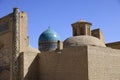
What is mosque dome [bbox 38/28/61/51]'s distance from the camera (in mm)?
27797

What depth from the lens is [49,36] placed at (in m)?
28.4

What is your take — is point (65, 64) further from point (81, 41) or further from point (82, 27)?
point (82, 27)

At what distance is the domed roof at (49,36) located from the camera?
28250 millimetres

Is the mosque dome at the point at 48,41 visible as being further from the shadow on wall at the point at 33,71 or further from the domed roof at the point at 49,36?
the shadow on wall at the point at 33,71

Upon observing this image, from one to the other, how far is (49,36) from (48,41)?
718 mm

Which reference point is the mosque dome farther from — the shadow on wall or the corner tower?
the shadow on wall

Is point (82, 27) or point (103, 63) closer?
point (103, 63)

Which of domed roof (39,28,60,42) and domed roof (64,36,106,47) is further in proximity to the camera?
domed roof (39,28,60,42)

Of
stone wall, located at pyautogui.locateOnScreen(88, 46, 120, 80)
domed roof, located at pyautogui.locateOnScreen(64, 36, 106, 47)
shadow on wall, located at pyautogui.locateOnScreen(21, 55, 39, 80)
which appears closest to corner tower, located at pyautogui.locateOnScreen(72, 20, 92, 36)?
domed roof, located at pyautogui.locateOnScreen(64, 36, 106, 47)

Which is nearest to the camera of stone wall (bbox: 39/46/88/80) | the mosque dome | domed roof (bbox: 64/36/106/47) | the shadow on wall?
stone wall (bbox: 39/46/88/80)

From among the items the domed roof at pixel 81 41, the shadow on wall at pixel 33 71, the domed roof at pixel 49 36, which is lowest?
the shadow on wall at pixel 33 71

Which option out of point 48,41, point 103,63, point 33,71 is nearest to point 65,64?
point 103,63

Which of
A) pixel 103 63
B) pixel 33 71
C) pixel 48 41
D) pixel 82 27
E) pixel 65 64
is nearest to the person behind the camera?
pixel 103 63

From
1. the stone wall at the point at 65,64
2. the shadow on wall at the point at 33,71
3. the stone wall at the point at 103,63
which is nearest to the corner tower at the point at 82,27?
Answer: the stone wall at the point at 103,63
